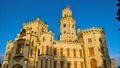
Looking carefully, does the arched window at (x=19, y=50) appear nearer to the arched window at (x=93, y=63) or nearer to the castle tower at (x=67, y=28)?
the arched window at (x=93, y=63)

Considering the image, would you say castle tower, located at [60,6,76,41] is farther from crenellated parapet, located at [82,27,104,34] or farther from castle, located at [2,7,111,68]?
crenellated parapet, located at [82,27,104,34]

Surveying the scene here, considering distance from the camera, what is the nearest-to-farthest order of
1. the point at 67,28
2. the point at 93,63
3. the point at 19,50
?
the point at 93,63 < the point at 19,50 < the point at 67,28

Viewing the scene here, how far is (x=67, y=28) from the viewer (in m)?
69.4

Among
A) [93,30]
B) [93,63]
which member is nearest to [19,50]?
[93,63]

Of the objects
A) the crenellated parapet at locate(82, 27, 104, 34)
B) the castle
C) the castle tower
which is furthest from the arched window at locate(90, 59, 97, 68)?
the castle tower

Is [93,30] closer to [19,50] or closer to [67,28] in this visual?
[67,28]

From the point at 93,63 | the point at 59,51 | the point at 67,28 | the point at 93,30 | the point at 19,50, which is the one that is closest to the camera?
the point at 93,63

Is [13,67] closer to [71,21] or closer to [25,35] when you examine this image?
[25,35]

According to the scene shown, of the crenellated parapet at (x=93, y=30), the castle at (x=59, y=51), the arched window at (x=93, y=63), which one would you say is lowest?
the arched window at (x=93, y=63)

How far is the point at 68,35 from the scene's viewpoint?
67.9 metres

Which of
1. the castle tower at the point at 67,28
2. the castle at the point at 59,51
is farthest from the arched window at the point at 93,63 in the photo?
the castle tower at the point at 67,28

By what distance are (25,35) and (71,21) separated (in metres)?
25.8

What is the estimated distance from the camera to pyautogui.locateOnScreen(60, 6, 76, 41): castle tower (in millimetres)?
68062

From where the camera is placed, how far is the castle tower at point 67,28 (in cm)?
6806
